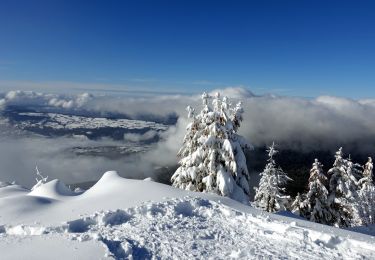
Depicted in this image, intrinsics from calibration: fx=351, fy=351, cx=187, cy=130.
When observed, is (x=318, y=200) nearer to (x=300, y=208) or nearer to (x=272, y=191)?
(x=300, y=208)

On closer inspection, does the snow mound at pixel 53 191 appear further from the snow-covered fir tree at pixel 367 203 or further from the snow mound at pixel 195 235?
the snow-covered fir tree at pixel 367 203

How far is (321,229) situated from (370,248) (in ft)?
4.68

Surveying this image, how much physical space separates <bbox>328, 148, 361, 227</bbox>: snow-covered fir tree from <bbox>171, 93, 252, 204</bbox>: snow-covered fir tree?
1387 cm

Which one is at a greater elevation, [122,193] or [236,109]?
[236,109]

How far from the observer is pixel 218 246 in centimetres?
789

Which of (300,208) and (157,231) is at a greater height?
(157,231)

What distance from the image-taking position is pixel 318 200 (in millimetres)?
31297

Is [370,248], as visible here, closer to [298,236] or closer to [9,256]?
[298,236]

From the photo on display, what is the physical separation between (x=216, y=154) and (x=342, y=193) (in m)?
16.8

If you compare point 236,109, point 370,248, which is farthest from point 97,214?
point 236,109

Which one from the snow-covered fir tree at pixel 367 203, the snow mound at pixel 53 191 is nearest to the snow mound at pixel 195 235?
the snow mound at pixel 53 191

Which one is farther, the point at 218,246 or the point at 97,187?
the point at 97,187

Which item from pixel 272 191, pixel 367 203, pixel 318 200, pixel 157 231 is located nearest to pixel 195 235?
pixel 157 231

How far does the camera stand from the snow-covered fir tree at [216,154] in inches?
821
